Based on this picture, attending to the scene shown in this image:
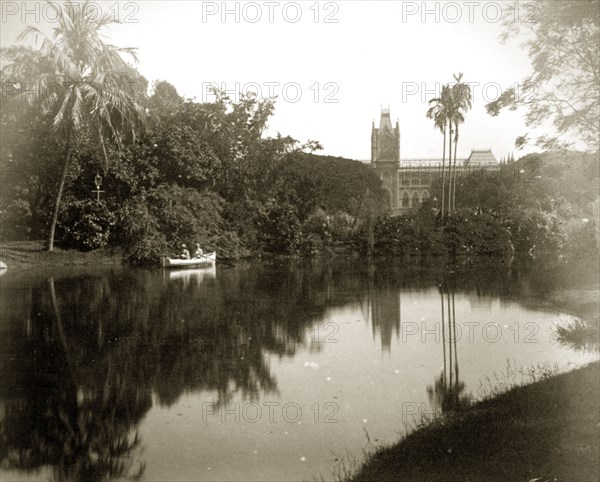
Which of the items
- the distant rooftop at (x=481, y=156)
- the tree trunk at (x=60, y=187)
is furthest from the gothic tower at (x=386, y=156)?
the tree trunk at (x=60, y=187)

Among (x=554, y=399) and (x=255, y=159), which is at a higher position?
(x=255, y=159)

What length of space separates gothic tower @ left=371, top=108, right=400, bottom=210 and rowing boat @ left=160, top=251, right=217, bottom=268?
242ft

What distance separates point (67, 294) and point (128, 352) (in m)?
6.22

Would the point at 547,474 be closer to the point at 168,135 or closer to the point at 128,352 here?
the point at 128,352

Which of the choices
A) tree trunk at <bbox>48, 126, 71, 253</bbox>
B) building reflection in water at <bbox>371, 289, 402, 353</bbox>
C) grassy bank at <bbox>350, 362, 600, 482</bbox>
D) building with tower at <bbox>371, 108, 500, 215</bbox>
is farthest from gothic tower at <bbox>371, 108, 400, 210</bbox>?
grassy bank at <bbox>350, 362, 600, 482</bbox>

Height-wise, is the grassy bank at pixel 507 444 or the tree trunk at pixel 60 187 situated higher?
the tree trunk at pixel 60 187

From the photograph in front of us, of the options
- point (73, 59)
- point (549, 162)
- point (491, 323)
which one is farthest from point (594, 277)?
point (73, 59)

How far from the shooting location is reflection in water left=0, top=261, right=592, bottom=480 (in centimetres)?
598

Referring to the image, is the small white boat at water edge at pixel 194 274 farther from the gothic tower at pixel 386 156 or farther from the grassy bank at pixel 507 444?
the gothic tower at pixel 386 156

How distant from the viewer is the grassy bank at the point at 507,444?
4.92 meters

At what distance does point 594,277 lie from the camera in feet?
59.0

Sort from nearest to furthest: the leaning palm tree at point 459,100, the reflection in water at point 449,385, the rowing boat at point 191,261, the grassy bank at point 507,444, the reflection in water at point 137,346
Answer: the grassy bank at point 507,444 → the reflection in water at point 137,346 → the reflection in water at point 449,385 → the rowing boat at point 191,261 → the leaning palm tree at point 459,100

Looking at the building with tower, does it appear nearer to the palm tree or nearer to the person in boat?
the palm tree

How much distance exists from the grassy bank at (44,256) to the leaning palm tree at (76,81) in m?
0.50
